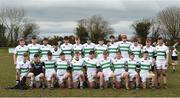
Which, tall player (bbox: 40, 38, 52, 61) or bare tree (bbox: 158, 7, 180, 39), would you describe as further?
bare tree (bbox: 158, 7, 180, 39)

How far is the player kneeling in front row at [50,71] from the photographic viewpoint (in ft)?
52.4

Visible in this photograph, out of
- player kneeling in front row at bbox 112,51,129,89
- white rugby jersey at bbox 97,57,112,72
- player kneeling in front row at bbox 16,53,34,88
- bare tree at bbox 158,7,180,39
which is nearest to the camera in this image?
player kneeling in front row at bbox 112,51,129,89

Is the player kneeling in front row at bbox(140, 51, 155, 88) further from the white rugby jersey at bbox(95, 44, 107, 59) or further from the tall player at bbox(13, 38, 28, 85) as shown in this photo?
the tall player at bbox(13, 38, 28, 85)

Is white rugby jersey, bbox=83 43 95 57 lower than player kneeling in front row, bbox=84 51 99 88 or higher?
higher

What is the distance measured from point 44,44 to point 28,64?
39.8 inches

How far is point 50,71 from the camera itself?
16109 millimetres

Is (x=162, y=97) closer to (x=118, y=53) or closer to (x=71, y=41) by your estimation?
(x=118, y=53)

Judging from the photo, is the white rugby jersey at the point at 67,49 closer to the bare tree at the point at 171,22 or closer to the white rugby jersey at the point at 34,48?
the white rugby jersey at the point at 34,48

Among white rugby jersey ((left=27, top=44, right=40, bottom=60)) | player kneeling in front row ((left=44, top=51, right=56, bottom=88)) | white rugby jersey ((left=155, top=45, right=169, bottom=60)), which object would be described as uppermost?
white rugby jersey ((left=27, top=44, right=40, bottom=60))

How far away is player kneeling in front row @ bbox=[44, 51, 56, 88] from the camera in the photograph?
15969 millimetres

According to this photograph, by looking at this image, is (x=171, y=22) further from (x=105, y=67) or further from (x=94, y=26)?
(x=105, y=67)

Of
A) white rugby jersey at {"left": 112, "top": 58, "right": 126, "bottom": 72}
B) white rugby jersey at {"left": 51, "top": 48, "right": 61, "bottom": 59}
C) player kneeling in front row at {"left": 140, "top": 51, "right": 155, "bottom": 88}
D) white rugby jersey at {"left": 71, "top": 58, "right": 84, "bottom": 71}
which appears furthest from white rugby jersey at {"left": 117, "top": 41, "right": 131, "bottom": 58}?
white rugby jersey at {"left": 51, "top": 48, "right": 61, "bottom": 59}

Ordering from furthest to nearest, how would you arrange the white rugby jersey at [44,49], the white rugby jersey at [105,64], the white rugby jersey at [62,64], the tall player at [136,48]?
the white rugby jersey at [44,49], the tall player at [136,48], the white rugby jersey at [62,64], the white rugby jersey at [105,64]

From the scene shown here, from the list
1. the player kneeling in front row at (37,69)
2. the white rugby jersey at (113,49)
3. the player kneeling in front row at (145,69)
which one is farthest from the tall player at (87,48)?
the player kneeling in front row at (145,69)
